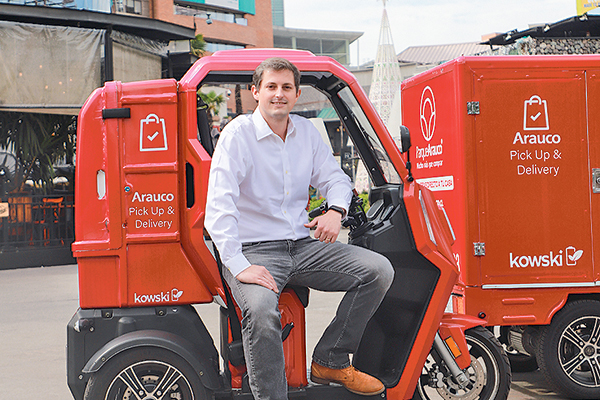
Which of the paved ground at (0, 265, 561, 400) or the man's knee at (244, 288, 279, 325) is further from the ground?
the man's knee at (244, 288, 279, 325)

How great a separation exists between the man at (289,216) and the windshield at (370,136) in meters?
0.26

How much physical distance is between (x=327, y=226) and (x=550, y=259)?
6.71ft

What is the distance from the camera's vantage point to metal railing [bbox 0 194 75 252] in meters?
13.3

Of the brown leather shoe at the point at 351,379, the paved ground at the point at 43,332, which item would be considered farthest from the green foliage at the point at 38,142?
the brown leather shoe at the point at 351,379

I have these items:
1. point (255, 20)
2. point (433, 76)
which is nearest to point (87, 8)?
point (433, 76)

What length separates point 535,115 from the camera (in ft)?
14.9

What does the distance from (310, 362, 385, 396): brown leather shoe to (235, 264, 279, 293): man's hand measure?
630mm

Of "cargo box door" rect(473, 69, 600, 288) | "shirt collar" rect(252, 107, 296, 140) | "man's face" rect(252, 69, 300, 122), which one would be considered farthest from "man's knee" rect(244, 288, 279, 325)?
"cargo box door" rect(473, 69, 600, 288)

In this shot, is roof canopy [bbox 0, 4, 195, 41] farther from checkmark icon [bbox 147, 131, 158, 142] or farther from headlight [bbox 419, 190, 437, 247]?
headlight [bbox 419, 190, 437, 247]

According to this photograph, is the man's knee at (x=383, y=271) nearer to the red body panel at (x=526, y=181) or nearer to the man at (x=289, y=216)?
the man at (x=289, y=216)

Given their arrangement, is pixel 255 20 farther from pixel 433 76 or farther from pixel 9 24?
pixel 433 76

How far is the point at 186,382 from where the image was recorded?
3342mm

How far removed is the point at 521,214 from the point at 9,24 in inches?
463

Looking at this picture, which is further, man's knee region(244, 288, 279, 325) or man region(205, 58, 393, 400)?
man region(205, 58, 393, 400)
